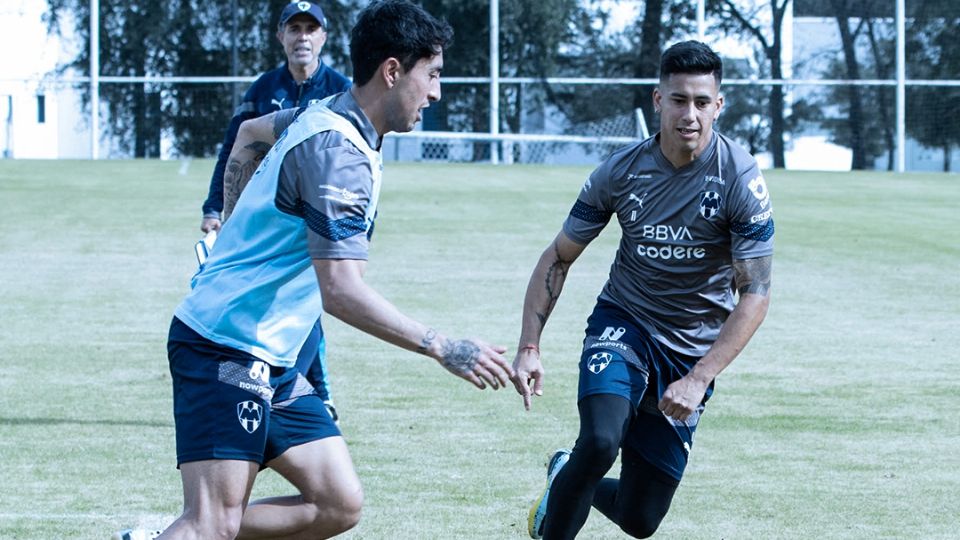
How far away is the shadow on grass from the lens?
349 inches

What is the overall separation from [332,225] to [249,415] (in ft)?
2.23

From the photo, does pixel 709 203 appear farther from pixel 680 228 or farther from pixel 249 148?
pixel 249 148

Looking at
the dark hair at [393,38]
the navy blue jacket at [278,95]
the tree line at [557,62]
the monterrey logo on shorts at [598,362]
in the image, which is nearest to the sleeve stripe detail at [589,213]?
the monterrey logo on shorts at [598,362]

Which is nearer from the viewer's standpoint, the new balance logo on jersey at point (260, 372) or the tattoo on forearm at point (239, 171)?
the new balance logo on jersey at point (260, 372)

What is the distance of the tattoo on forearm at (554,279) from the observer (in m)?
6.16

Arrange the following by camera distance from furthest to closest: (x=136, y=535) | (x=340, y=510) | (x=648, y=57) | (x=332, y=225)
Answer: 1. (x=648, y=57)
2. (x=340, y=510)
3. (x=136, y=535)
4. (x=332, y=225)

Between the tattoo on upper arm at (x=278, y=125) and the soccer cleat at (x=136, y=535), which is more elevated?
the tattoo on upper arm at (x=278, y=125)

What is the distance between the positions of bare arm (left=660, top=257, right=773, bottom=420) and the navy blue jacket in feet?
11.4

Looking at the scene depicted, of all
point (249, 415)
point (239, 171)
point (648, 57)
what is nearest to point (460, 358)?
point (249, 415)

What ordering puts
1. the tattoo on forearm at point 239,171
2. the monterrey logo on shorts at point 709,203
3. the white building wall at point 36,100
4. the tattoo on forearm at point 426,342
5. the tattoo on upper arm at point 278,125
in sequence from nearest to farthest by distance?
A: the tattoo on forearm at point 426,342 < the monterrey logo on shorts at point 709,203 < the tattoo on upper arm at point 278,125 < the tattoo on forearm at point 239,171 < the white building wall at point 36,100

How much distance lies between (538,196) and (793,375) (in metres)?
15.3

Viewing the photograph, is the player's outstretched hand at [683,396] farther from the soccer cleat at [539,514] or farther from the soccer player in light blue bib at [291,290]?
the soccer player in light blue bib at [291,290]

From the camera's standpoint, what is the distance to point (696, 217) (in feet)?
19.3

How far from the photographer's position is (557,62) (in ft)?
124
